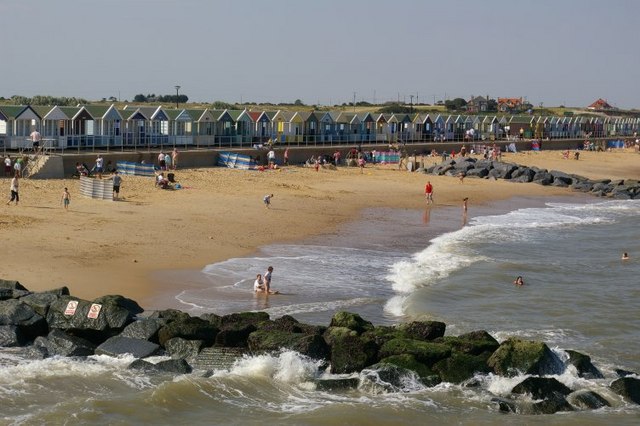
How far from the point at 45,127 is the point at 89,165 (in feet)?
12.2

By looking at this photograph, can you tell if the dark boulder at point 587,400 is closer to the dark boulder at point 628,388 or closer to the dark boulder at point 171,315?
the dark boulder at point 628,388

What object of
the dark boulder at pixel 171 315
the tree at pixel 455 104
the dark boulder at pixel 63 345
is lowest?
the dark boulder at pixel 63 345

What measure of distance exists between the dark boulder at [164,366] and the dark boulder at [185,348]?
1.50 feet

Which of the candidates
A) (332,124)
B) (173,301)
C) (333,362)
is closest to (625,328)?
(333,362)

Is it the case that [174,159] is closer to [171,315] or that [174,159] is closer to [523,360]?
[171,315]

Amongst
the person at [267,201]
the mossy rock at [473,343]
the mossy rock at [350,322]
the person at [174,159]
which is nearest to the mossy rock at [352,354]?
the mossy rock at [350,322]

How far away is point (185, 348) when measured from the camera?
55.1 ft

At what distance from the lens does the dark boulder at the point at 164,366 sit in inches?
637

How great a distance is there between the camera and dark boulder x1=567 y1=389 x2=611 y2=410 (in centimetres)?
1535

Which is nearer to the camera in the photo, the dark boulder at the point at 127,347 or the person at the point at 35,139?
the dark boulder at the point at 127,347

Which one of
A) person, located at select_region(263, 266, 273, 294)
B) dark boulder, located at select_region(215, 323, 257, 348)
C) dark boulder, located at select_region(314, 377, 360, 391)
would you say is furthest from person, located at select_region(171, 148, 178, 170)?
dark boulder, located at select_region(314, 377, 360, 391)

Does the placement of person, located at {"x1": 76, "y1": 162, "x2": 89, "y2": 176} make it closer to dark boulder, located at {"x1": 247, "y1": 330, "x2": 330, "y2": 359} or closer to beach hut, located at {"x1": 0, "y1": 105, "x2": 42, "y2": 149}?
beach hut, located at {"x1": 0, "y1": 105, "x2": 42, "y2": 149}

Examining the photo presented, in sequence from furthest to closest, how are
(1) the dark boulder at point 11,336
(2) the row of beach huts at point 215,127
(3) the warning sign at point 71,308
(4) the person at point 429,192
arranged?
(2) the row of beach huts at point 215,127, (4) the person at point 429,192, (3) the warning sign at point 71,308, (1) the dark boulder at point 11,336

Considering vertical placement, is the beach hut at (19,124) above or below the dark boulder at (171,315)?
above
